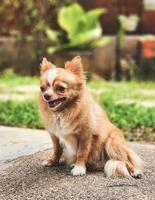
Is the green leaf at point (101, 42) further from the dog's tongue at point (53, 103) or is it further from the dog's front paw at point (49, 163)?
the dog's tongue at point (53, 103)

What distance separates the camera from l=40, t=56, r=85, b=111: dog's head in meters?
5.43

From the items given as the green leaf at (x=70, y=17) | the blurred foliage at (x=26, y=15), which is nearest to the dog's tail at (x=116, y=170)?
the green leaf at (x=70, y=17)

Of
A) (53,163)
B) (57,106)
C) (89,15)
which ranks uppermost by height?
(89,15)

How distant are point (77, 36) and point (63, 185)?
9.18 m

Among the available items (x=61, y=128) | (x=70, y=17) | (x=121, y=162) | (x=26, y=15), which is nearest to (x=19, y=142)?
(x=61, y=128)

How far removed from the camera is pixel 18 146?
6.88 meters

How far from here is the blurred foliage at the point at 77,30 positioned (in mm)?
14188

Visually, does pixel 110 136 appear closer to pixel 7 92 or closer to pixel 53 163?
pixel 53 163

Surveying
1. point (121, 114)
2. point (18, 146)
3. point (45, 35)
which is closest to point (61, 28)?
point (45, 35)

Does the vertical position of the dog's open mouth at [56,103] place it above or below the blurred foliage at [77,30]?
below

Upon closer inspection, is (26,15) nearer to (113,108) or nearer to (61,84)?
(113,108)

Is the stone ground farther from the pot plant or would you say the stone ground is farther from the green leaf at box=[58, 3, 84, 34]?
the green leaf at box=[58, 3, 84, 34]

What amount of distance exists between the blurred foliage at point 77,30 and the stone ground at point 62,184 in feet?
27.2

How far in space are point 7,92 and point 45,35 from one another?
11.8ft
